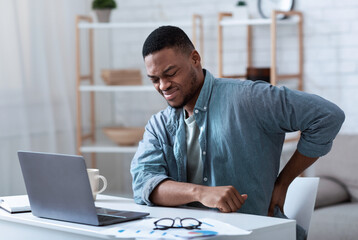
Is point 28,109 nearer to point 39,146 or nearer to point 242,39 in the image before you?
point 39,146

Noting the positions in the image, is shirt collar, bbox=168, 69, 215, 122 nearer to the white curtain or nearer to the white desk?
the white desk

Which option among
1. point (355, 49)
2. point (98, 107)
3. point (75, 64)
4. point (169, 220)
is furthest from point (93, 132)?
point (169, 220)

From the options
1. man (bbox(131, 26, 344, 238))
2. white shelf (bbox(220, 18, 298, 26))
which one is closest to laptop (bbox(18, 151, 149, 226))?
man (bbox(131, 26, 344, 238))

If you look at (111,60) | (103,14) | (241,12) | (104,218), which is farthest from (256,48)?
(104,218)

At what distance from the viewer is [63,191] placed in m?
1.60

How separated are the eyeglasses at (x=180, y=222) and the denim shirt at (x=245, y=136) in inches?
11.4

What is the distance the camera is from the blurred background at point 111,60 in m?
3.74

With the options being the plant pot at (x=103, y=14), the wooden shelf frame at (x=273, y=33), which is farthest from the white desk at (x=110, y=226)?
the plant pot at (x=103, y=14)

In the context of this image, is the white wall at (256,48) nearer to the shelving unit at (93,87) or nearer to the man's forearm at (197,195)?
the shelving unit at (93,87)

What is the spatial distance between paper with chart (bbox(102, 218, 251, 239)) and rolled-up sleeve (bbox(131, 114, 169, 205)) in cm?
33

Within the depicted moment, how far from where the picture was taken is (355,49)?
3670mm

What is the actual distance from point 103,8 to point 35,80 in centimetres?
68

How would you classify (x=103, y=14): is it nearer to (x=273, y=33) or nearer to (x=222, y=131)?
(x=273, y=33)

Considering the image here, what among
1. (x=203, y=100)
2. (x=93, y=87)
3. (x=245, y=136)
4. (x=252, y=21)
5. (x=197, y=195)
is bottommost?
(x=93, y=87)
